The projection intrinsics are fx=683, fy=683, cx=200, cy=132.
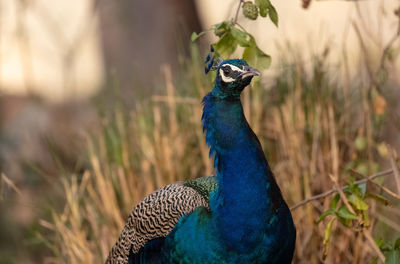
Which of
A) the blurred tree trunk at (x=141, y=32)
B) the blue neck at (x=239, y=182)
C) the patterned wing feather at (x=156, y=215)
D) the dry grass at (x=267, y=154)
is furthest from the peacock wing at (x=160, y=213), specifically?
the blurred tree trunk at (x=141, y=32)

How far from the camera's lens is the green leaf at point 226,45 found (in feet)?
7.54

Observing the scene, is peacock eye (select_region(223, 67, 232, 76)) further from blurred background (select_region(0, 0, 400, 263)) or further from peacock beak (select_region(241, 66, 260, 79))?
blurred background (select_region(0, 0, 400, 263))

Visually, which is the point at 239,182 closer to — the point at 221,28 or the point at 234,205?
the point at 234,205

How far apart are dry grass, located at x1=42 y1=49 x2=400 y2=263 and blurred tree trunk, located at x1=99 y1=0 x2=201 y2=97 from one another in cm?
291

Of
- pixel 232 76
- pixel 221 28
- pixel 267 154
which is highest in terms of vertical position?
pixel 221 28

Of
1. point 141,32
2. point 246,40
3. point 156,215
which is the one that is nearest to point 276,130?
point 156,215

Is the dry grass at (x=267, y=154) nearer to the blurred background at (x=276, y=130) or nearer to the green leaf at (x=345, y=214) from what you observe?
the blurred background at (x=276, y=130)

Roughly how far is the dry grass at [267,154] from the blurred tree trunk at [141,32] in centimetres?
291

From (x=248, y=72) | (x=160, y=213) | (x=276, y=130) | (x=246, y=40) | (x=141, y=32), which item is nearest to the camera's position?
(x=248, y=72)

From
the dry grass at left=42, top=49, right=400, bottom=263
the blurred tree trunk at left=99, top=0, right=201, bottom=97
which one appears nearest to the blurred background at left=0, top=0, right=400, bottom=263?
the dry grass at left=42, top=49, right=400, bottom=263

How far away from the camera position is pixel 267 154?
3441mm

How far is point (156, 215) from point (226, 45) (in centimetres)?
69

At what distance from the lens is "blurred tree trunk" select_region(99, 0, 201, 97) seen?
6530 millimetres

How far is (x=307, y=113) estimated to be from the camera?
3.37m
